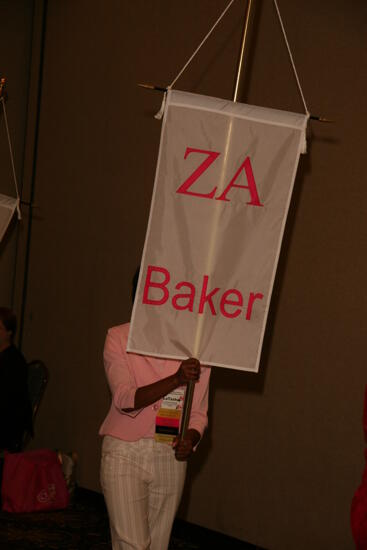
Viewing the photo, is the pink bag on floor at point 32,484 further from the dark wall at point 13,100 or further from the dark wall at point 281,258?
the dark wall at point 13,100

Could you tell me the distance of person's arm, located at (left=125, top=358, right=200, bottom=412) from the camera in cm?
262

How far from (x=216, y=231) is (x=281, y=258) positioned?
203 cm

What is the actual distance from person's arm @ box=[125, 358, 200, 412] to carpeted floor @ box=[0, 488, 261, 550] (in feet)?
6.96

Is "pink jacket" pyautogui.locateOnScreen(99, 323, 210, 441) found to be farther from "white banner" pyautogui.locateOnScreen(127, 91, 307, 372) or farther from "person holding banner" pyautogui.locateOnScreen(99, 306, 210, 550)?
"white banner" pyautogui.locateOnScreen(127, 91, 307, 372)

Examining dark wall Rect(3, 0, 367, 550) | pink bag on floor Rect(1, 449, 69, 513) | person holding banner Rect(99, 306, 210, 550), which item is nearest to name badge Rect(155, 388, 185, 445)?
person holding banner Rect(99, 306, 210, 550)

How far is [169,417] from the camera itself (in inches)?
109

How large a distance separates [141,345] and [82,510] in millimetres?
2985

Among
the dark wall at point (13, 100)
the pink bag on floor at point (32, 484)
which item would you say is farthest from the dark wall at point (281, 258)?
the pink bag on floor at point (32, 484)

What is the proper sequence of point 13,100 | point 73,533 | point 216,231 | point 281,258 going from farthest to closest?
point 13,100 → point 73,533 → point 281,258 → point 216,231

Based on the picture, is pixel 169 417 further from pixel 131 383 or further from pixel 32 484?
pixel 32 484

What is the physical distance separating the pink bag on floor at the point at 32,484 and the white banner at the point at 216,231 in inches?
107

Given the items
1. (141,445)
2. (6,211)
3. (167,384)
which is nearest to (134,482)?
(141,445)

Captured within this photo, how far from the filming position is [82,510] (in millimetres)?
5289

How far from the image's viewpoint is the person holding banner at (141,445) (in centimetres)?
275
